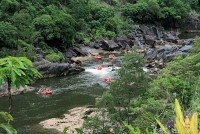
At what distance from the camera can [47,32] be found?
3906 cm

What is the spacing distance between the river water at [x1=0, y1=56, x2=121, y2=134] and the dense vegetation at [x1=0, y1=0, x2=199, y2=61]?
567 centimetres

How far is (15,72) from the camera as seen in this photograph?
16.9 ft

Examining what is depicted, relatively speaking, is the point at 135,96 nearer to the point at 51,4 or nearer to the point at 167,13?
the point at 51,4

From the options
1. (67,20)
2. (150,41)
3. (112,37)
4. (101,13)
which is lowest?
(150,41)

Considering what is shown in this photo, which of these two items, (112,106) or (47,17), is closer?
(112,106)

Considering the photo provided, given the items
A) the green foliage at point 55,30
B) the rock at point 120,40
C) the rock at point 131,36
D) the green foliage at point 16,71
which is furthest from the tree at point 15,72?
the rock at point 131,36

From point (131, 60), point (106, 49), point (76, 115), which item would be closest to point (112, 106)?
point (131, 60)

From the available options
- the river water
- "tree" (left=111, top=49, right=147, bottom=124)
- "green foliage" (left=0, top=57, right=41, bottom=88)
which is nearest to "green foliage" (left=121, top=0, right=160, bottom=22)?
the river water

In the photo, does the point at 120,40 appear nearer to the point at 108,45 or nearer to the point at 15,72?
the point at 108,45

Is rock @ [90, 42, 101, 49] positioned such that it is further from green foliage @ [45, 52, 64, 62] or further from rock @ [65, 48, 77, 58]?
green foliage @ [45, 52, 64, 62]

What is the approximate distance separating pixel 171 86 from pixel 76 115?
8.53 m

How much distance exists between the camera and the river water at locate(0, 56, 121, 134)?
2025cm

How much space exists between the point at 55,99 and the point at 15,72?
64.8 feet

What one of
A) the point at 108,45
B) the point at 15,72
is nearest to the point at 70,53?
the point at 108,45
